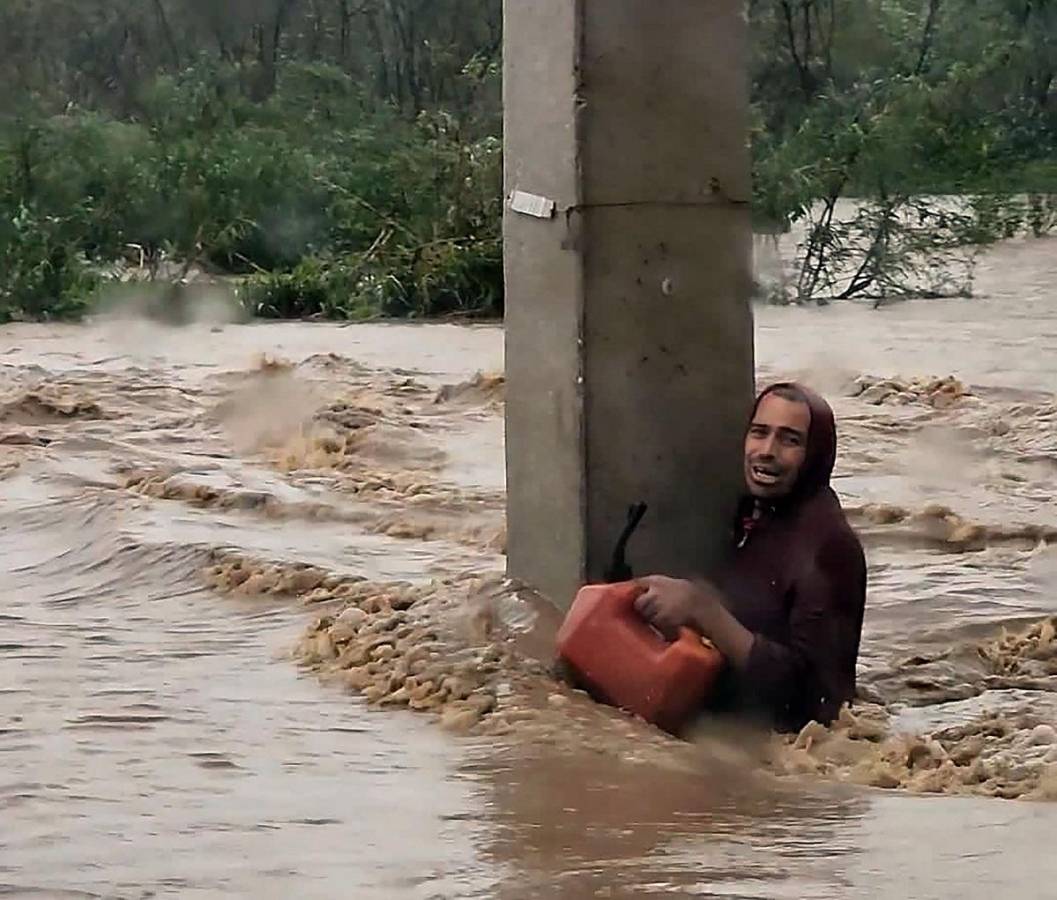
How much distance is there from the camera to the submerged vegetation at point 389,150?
21.0 metres

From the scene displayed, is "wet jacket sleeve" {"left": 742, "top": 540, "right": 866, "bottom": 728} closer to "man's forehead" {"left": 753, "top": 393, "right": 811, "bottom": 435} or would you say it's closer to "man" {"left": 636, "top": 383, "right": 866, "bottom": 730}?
"man" {"left": 636, "top": 383, "right": 866, "bottom": 730}

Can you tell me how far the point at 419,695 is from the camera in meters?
6.18

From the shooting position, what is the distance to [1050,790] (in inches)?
207

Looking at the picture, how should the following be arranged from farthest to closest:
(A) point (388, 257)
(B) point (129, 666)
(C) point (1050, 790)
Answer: (A) point (388, 257)
(B) point (129, 666)
(C) point (1050, 790)

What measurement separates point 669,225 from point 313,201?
17295mm

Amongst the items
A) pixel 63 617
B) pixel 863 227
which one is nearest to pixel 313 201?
pixel 863 227

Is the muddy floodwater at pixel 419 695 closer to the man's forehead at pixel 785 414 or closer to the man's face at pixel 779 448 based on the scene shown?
the man's face at pixel 779 448

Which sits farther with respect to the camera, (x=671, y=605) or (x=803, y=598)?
(x=803, y=598)

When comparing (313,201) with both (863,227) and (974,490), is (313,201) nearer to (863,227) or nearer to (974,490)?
(863,227)

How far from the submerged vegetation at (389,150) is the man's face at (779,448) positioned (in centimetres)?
1395

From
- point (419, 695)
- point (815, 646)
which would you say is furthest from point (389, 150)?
point (815, 646)

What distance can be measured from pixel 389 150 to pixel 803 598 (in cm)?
1802

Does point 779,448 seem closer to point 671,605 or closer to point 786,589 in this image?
point 786,589

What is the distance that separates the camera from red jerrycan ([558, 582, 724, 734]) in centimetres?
565
